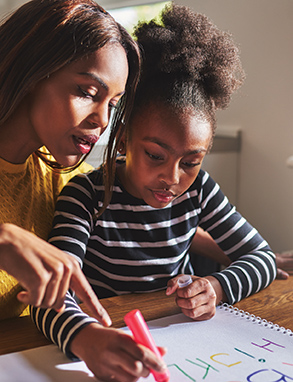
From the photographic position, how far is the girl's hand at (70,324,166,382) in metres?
0.54

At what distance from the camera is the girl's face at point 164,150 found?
2.72ft

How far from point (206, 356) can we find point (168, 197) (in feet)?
0.99

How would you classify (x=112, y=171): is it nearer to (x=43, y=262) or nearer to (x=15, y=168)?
(x=15, y=168)

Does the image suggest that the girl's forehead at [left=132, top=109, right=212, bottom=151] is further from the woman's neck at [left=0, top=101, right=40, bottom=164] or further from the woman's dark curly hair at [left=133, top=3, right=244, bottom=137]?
the woman's neck at [left=0, top=101, right=40, bottom=164]

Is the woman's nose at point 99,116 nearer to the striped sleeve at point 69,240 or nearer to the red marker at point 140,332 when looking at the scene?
the striped sleeve at point 69,240

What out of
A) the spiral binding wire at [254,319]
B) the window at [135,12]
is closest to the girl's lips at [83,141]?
the spiral binding wire at [254,319]

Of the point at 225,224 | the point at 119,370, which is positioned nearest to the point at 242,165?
the point at 225,224

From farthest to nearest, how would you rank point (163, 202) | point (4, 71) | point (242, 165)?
1. point (242, 165)
2. point (163, 202)
3. point (4, 71)

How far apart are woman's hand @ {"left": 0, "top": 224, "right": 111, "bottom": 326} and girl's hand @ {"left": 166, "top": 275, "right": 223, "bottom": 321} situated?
282 millimetres

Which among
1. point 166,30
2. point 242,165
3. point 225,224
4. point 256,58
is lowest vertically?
point 242,165

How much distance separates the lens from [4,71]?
30.3 inches

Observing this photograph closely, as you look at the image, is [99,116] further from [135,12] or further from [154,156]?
[135,12]

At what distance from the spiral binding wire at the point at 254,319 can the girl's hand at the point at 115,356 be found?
25 centimetres

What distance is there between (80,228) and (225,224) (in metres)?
0.31
